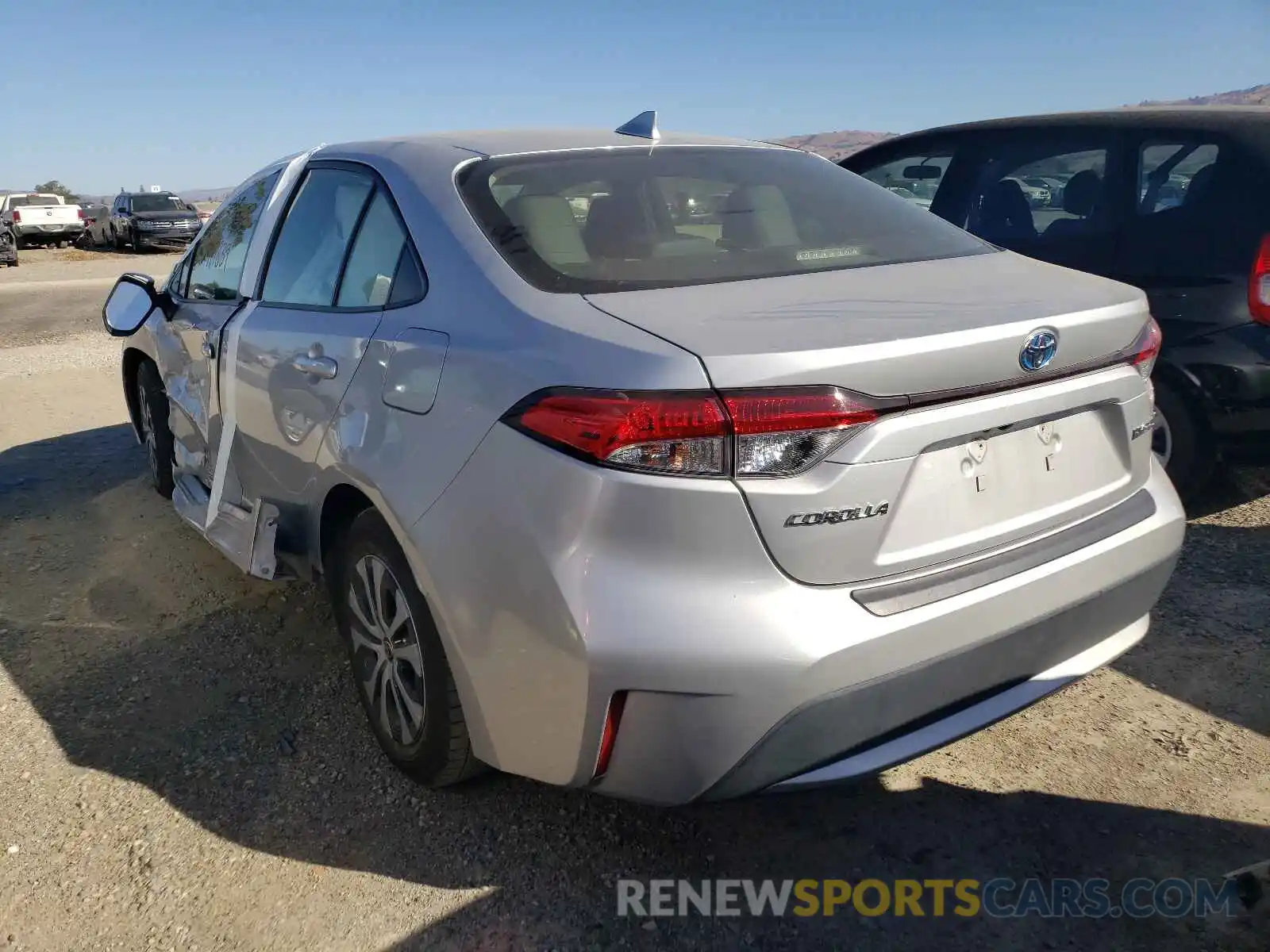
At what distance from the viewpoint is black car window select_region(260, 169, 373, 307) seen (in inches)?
116

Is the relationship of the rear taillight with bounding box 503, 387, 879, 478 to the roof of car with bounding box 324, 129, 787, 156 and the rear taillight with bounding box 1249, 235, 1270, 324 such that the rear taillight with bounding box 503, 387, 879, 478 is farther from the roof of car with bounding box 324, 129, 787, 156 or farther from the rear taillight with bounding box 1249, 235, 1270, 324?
the rear taillight with bounding box 1249, 235, 1270, 324

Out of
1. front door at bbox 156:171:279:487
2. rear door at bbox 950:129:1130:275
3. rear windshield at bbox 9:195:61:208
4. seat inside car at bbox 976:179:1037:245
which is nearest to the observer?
front door at bbox 156:171:279:487

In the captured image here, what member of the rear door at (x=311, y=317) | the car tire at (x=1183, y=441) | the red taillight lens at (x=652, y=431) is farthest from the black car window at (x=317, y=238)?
the car tire at (x=1183, y=441)

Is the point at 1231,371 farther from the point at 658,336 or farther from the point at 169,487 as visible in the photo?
the point at 169,487

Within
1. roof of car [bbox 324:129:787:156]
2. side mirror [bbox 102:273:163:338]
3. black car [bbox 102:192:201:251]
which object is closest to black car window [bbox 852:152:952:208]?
roof of car [bbox 324:129:787:156]

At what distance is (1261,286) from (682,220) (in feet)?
8.13

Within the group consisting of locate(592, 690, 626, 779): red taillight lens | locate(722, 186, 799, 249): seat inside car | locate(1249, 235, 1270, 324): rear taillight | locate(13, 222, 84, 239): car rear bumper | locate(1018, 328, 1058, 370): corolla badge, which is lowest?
locate(13, 222, 84, 239): car rear bumper

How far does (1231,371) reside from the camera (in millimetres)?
3869

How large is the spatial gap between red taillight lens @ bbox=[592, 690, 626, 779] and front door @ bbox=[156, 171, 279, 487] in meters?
2.24

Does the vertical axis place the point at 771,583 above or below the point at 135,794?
above

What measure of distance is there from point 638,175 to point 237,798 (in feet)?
6.44

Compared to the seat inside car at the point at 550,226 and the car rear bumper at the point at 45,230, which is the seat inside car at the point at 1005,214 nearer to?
the seat inside car at the point at 550,226

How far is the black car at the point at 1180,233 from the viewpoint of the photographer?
387 cm

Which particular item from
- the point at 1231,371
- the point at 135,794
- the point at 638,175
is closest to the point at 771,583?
the point at 638,175
